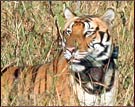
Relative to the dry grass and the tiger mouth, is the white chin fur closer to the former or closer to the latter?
the tiger mouth

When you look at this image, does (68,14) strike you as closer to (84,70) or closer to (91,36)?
(91,36)

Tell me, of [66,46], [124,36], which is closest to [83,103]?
[66,46]

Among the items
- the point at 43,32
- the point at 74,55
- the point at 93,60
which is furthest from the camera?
the point at 43,32

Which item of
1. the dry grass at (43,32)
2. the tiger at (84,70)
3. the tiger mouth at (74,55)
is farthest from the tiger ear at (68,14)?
the tiger mouth at (74,55)

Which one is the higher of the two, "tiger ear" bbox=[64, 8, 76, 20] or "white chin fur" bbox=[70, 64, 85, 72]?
"tiger ear" bbox=[64, 8, 76, 20]

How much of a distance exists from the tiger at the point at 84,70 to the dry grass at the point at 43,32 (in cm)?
11

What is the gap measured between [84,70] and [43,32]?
579 mm

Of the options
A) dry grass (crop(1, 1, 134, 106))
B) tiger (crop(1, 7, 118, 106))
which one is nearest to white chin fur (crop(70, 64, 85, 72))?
tiger (crop(1, 7, 118, 106))

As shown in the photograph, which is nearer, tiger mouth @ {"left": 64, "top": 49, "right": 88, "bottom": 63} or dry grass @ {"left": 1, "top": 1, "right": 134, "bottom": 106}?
tiger mouth @ {"left": 64, "top": 49, "right": 88, "bottom": 63}

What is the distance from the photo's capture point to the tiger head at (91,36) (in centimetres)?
351

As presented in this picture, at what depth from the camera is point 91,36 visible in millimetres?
3559

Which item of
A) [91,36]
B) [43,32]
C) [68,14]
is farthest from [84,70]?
[43,32]

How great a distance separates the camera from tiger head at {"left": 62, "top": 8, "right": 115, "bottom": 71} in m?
3.51

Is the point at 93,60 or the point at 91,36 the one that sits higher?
the point at 91,36
